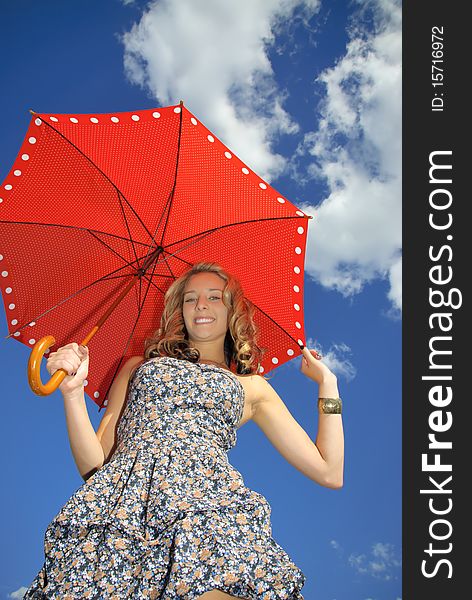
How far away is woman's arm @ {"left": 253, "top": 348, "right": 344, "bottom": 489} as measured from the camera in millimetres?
3137

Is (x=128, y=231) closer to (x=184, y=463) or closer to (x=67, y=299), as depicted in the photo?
(x=67, y=299)

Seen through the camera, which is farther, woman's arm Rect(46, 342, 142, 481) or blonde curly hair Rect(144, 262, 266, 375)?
blonde curly hair Rect(144, 262, 266, 375)

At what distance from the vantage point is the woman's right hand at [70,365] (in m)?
2.54

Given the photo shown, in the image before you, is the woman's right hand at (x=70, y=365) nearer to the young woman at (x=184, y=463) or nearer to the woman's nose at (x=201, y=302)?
the young woman at (x=184, y=463)

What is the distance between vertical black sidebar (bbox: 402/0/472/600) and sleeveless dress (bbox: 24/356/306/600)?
6.49 feet

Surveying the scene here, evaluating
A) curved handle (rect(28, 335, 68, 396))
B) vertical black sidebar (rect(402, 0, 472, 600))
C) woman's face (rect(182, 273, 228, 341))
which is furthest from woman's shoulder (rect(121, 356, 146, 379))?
vertical black sidebar (rect(402, 0, 472, 600))

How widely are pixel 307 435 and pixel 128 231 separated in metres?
1.55

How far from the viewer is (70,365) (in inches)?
101

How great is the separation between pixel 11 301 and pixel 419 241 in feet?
9.57

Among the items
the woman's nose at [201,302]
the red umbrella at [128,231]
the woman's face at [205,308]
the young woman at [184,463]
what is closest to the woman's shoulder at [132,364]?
the young woman at [184,463]

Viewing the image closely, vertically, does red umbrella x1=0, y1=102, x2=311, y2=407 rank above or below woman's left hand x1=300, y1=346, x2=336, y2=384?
above

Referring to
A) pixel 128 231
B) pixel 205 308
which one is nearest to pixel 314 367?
pixel 205 308

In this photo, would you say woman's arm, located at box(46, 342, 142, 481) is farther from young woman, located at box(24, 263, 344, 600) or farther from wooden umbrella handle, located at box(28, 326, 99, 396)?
wooden umbrella handle, located at box(28, 326, 99, 396)

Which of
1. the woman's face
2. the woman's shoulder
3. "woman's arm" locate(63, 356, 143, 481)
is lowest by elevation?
"woman's arm" locate(63, 356, 143, 481)
